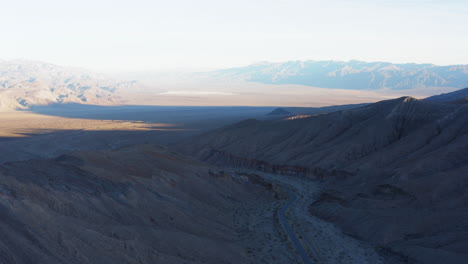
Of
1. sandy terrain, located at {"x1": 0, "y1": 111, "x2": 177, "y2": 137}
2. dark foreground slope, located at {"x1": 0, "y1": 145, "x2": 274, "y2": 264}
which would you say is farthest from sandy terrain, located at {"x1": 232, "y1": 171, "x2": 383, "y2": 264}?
sandy terrain, located at {"x1": 0, "y1": 111, "x2": 177, "y2": 137}

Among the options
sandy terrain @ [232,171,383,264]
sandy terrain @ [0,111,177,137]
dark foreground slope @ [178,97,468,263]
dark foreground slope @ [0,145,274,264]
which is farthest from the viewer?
sandy terrain @ [0,111,177,137]

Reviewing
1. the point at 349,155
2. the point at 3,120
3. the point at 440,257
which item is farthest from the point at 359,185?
the point at 3,120

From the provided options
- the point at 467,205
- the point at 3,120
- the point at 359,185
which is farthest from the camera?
the point at 3,120

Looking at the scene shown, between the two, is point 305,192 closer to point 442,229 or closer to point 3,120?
point 442,229

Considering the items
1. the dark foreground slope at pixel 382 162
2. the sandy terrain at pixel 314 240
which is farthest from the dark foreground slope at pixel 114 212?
the dark foreground slope at pixel 382 162

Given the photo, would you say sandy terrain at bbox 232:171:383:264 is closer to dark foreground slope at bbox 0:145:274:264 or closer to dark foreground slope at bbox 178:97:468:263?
dark foreground slope at bbox 178:97:468:263
